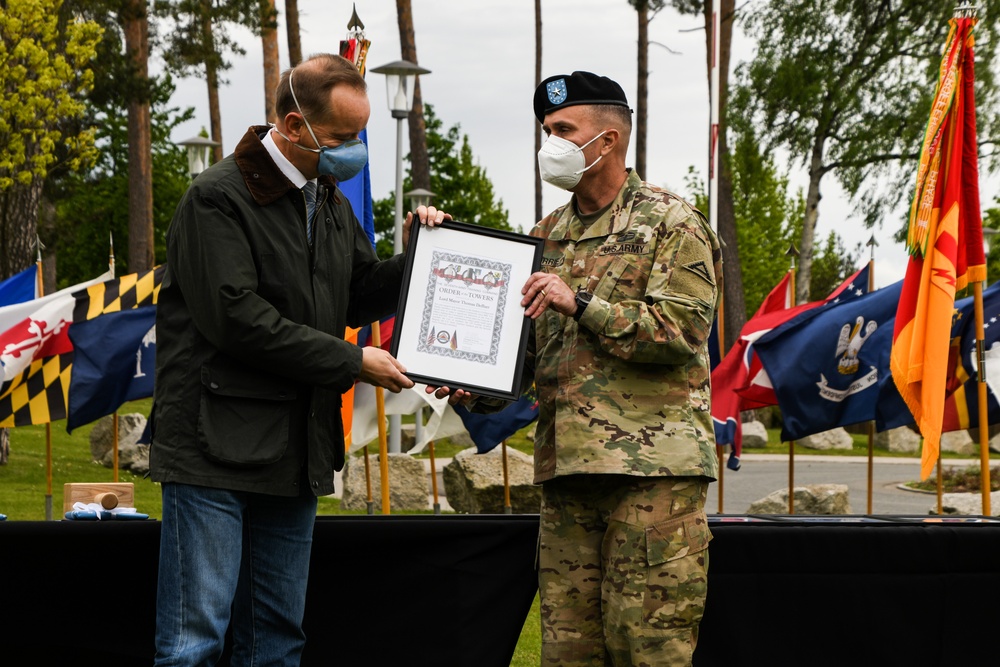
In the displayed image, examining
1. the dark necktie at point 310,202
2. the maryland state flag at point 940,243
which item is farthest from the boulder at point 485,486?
the dark necktie at point 310,202

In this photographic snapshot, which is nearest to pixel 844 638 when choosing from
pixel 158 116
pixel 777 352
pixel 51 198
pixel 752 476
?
pixel 777 352

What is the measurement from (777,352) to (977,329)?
1708 mm

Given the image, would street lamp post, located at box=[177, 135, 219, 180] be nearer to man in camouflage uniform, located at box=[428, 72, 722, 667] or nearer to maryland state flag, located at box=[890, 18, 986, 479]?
maryland state flag, located at box=[890, 18, 986, 479]

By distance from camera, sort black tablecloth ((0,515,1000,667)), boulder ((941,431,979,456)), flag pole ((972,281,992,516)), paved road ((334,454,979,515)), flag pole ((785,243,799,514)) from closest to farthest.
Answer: black tablecloth ((0,515,1000,667)), flag pole ((972,281,992,516)), flag pole ((785,243,799,514)), paved road ((334,454,979,515)), boulder ((941,431,979,456))

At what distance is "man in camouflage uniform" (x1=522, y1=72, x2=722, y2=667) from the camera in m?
3.71

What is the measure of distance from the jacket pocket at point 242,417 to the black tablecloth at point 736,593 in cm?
127

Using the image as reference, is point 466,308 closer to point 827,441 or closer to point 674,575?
point 674,575

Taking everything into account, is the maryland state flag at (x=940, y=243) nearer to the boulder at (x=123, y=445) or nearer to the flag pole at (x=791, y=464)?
the flag pole at (x=791, y=464)

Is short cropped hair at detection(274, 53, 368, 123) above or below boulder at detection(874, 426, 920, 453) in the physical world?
above

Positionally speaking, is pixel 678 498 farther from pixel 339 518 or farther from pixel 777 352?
pixel 777 352

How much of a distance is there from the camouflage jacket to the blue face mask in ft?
2.72

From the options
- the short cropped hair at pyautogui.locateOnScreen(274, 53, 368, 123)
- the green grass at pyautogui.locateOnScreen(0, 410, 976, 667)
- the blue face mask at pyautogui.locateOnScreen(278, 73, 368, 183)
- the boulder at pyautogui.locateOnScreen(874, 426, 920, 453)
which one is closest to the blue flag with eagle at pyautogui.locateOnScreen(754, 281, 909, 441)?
the green grass at pyautogui.locateOnScreen(0, 410, 976, 667)

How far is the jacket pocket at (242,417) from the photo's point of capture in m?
3.40

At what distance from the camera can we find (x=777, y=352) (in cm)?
884
